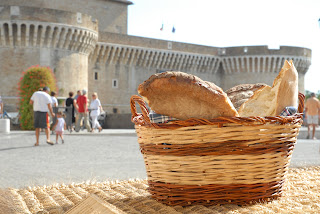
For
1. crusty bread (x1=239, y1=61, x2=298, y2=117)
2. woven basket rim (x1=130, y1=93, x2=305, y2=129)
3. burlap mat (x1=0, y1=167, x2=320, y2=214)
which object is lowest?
burlap mat (x1=0, y1=167, x2=320, y2=214)

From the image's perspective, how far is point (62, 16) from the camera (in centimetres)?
2050

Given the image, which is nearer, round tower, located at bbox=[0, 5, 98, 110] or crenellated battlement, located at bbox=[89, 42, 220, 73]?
round tower, located at bbox=[0, 5, 98, 110]

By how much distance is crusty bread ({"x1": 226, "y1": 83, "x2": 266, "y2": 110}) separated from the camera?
6.27 feet

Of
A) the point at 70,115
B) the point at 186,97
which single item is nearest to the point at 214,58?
the point at 70,115

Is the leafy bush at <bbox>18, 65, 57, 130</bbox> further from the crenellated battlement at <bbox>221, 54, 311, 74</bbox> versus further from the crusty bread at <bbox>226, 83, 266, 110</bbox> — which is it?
the crenellated battlement at <bbox>221, 54, 311, 74</bbox>

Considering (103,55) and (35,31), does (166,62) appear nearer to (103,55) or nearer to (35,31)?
(103,55)

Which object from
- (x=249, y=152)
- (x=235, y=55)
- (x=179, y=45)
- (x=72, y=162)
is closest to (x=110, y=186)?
(x=249, y=152)

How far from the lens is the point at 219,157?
1.45 meters

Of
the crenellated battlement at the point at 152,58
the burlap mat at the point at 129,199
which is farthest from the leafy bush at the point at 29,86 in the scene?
the burlap mat at the point at 129,199

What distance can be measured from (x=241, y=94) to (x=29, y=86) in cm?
1499

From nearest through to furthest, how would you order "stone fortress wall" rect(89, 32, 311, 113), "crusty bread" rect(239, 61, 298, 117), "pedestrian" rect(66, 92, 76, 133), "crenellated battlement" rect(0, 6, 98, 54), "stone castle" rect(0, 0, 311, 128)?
"crusty bread" rect(239, 61, 298, 117)
"pedestrian" rect(66, 92, 76, 133)
"crenellated battlement" rect(0, 6, 98, 54)
"stone castle" rect(0, 0, 311, 128)
"stone fortress wall" rect(89, 32, 311, 113)

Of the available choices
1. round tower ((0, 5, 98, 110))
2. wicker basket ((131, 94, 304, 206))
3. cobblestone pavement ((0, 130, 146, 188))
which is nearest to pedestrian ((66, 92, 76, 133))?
cobblestone pavement ((0, 130, 146, 188))

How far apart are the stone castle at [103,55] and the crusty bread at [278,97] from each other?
16319 mm

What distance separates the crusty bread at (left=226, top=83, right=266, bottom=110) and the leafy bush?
1399 cm
